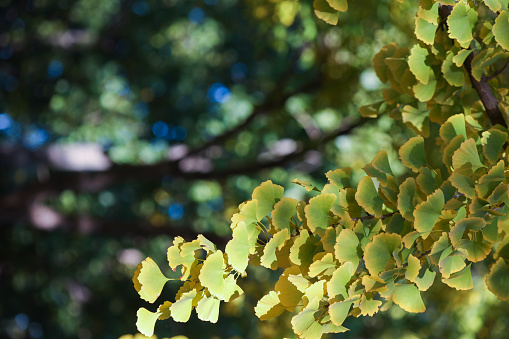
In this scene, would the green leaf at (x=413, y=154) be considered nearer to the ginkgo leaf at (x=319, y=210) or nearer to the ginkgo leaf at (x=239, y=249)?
the ginkgo leaf at (x=319, y=210)

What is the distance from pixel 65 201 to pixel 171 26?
6.67 ft

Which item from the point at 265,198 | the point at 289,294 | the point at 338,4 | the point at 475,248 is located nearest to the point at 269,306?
the point at 289,294

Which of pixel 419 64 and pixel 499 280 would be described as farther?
pixel 419 64

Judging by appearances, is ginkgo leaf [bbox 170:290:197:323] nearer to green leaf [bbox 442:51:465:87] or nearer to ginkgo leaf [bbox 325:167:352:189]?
ginkgo leaf [bbox 325:167:352:189]

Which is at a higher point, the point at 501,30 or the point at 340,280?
the point at 501,30

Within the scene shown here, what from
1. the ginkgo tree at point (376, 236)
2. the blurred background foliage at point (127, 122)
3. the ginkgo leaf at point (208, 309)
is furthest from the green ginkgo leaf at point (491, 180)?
the blurred background foliage at point (127, 122)

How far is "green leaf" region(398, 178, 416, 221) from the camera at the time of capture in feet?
1.81

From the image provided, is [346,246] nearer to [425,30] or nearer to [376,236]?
[376,236]

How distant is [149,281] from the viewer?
1.91 feet

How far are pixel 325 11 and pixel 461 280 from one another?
0.37 metres

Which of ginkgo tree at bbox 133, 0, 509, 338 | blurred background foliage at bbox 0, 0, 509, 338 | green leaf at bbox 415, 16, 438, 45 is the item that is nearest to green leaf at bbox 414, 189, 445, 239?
ginkgo tree at bbox 133, 0, 509, 338

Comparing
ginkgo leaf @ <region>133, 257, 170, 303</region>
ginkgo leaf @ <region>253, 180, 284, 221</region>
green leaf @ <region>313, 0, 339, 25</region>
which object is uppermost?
green leaf @ <region>313, 0, 339, 25</region>

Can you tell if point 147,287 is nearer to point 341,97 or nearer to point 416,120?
point 416,120

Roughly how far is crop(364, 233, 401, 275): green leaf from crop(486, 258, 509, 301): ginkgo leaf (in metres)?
0.09
